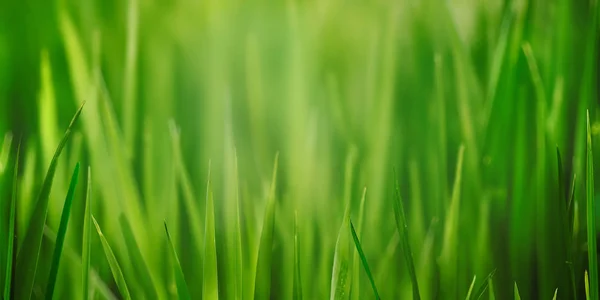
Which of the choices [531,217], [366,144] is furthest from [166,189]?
[531,217]

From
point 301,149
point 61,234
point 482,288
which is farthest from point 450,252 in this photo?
point 61,234

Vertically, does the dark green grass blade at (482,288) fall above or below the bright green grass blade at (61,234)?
below

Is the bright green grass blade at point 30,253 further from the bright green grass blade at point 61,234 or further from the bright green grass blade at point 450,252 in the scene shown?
the bright green grass blade at point 450,252

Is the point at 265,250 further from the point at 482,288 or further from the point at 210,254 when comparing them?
the point at 482,288

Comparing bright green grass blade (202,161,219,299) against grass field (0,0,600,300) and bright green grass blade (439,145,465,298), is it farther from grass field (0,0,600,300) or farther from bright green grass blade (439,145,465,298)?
bright green grass blade (439,145,465,298)

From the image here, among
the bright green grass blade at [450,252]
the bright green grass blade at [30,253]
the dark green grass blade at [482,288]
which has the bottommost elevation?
the dark green grass blade at [482,288]

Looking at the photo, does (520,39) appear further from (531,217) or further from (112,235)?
(112,235)

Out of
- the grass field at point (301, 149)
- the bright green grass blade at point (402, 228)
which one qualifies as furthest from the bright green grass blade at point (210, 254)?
the bright green grass blade at point (402, 228)
